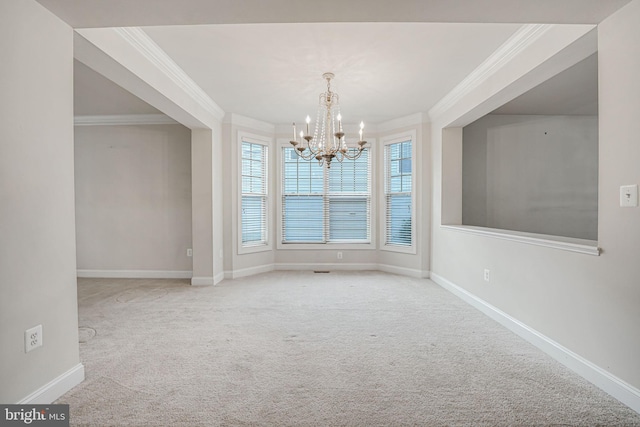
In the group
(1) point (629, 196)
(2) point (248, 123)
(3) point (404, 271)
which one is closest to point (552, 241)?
(1) point (629, 196)

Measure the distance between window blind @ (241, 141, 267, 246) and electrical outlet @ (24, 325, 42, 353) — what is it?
141 inches

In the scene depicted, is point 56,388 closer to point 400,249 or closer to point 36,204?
point 36,204

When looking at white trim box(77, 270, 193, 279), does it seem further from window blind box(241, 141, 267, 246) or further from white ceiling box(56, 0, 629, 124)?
white ceiling box(56, 0, 629, 124)

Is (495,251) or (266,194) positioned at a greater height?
(266,194)

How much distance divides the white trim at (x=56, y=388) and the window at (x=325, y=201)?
394cm

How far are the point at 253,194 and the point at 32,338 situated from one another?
386 centimetres

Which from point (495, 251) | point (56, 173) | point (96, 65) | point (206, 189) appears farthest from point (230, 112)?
point (495, 251)

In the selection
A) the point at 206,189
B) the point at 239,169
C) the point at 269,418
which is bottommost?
the point at 269,418

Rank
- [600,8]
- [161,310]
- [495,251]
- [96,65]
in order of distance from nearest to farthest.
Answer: [600,8]
[96,65]
[495,251]
[161,310]

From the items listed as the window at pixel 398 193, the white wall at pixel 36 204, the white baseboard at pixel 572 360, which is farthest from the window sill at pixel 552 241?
the white wall at pixel 36 204

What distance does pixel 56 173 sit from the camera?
1973 mm

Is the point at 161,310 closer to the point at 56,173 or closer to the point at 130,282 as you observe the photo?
the point at 130,282

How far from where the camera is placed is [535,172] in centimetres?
511

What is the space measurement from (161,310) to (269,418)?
7.81 feet
